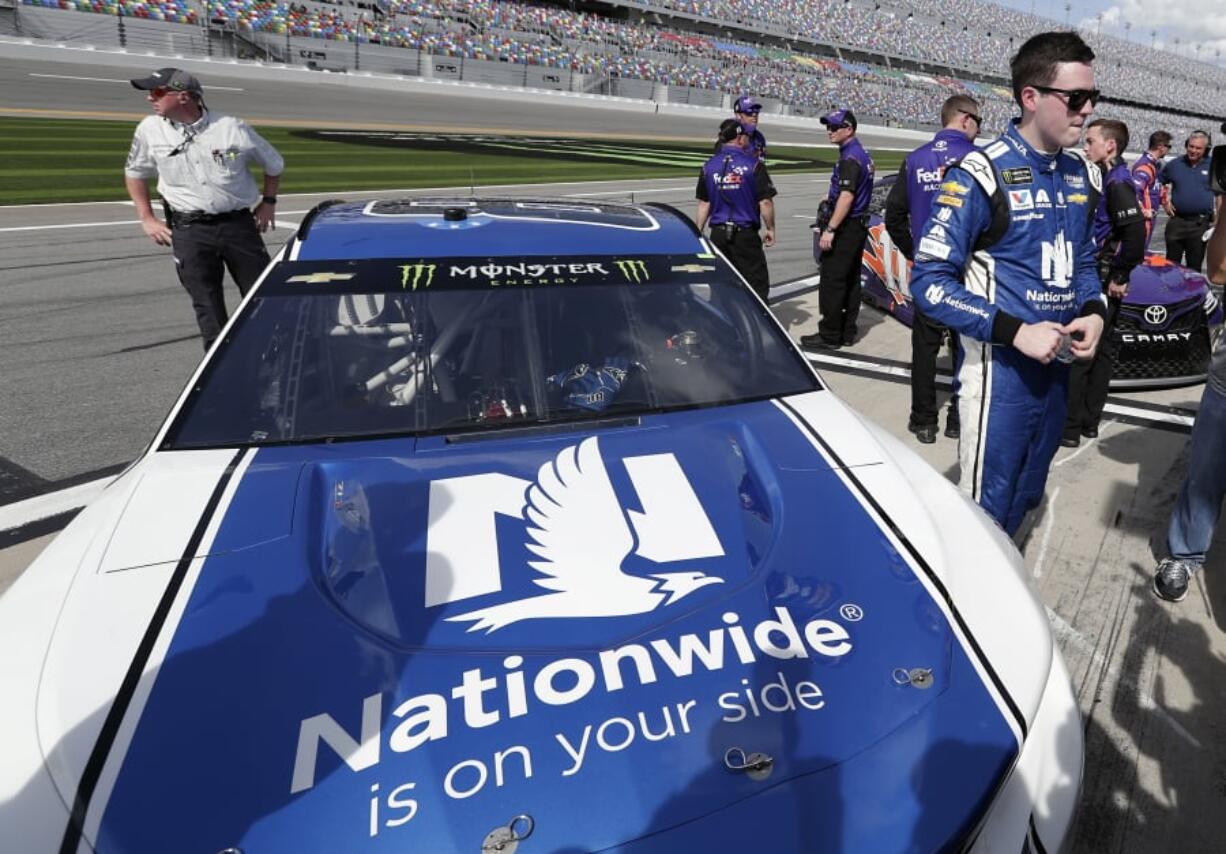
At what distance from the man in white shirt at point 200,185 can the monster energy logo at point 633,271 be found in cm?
261

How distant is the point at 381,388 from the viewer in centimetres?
224

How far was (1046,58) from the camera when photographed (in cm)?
220

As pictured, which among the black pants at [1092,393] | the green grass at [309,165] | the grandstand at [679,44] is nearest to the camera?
the black pants at [1092,393]

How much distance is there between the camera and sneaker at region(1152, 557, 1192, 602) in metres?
2.87

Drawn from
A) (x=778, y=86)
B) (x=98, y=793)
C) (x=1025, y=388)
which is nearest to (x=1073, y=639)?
(x=1025, y=388)

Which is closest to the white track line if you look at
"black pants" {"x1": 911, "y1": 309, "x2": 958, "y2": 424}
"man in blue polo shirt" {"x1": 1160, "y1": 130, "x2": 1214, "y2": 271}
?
"black pants" {"x1": 911, "y1": 309, "x2": 958, "y2": 424}

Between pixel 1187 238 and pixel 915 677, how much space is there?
860 centimetres

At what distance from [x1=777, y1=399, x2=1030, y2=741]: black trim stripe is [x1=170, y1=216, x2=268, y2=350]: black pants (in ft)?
11.3

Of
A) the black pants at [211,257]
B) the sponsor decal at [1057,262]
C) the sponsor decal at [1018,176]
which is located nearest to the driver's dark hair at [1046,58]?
the sponsor decal at [1018,176]

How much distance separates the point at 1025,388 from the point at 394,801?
7.19 feet

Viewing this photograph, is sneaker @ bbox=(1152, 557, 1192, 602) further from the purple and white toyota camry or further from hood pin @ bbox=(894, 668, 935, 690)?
the purple and white toyota camry

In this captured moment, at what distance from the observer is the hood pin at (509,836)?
43.3 inches

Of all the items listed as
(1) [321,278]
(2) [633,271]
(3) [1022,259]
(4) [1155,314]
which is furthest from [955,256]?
(4) [1155,314]

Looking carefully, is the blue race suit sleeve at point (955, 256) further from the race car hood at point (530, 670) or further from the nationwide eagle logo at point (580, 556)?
the nationwide eagle logo at point (580, 556)
